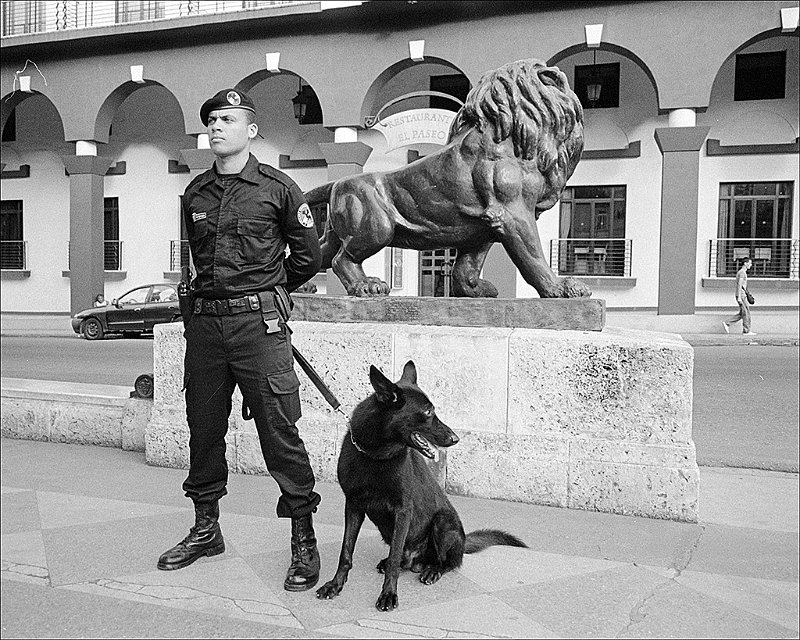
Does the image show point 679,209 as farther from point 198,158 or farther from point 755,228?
point 198,158

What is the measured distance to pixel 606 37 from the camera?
16281 mm

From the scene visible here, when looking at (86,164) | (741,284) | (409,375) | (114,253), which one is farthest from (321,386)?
(114,253)

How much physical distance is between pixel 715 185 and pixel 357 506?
699 inches

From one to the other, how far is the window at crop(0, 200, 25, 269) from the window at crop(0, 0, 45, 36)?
1726cm

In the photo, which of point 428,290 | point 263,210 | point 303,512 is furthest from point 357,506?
point 428,290

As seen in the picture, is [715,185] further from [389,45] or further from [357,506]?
[357,506]

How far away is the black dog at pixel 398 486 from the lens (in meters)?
3.11

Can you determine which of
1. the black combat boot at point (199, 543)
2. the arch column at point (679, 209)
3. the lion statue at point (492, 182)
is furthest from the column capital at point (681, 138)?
the black combat boot at point (199, 543)

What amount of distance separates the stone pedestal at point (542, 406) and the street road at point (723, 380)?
1.99m

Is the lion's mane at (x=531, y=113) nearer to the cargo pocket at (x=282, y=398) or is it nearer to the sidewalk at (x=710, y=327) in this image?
the cargo pocket at (x=282, y=398)

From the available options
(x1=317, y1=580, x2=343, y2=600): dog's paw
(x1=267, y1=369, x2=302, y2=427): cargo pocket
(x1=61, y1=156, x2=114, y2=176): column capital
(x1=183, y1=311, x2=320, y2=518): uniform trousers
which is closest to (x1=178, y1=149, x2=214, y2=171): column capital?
(x1=61, y1=156, x2=114, y2=176): column capital

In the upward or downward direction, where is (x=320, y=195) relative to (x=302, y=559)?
upward

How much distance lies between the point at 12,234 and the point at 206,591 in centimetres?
2265

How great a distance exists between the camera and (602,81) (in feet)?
64.0
